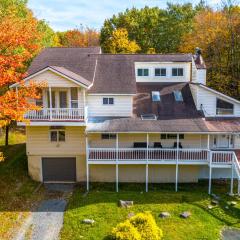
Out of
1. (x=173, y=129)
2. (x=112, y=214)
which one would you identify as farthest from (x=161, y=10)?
(x=112, y=214)

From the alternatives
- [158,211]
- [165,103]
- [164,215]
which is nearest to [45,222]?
[158,211]

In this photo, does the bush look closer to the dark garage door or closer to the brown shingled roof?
the dark garage door

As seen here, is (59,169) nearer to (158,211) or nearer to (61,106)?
(61,106)

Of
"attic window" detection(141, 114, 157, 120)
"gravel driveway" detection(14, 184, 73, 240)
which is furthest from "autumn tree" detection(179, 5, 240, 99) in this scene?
"gravel driveway" detection(14, 184, 73, 240)

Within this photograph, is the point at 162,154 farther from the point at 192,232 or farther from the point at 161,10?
the point at 161,10

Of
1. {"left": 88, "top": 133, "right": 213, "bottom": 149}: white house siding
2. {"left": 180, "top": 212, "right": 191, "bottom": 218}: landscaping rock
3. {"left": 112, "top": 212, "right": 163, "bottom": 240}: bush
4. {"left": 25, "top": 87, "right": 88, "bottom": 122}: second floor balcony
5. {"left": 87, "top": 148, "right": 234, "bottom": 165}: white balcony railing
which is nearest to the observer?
{"left": 112, "top": 212, "right": 163, "bottom": 240}: bush

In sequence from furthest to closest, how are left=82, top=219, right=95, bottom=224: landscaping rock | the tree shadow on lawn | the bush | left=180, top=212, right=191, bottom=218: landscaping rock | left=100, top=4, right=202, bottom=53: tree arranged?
1. left=100, top=4, right=202, bottom=53: tree
2. the tree shadow on lawn
3. left=180, top=212, right=191, bottom=218: landscaping rock
4. left=82, top=219, right=95, bottom=224: landscaping rock
5. the bush

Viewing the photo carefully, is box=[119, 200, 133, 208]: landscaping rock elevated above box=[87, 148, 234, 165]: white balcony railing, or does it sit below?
below
